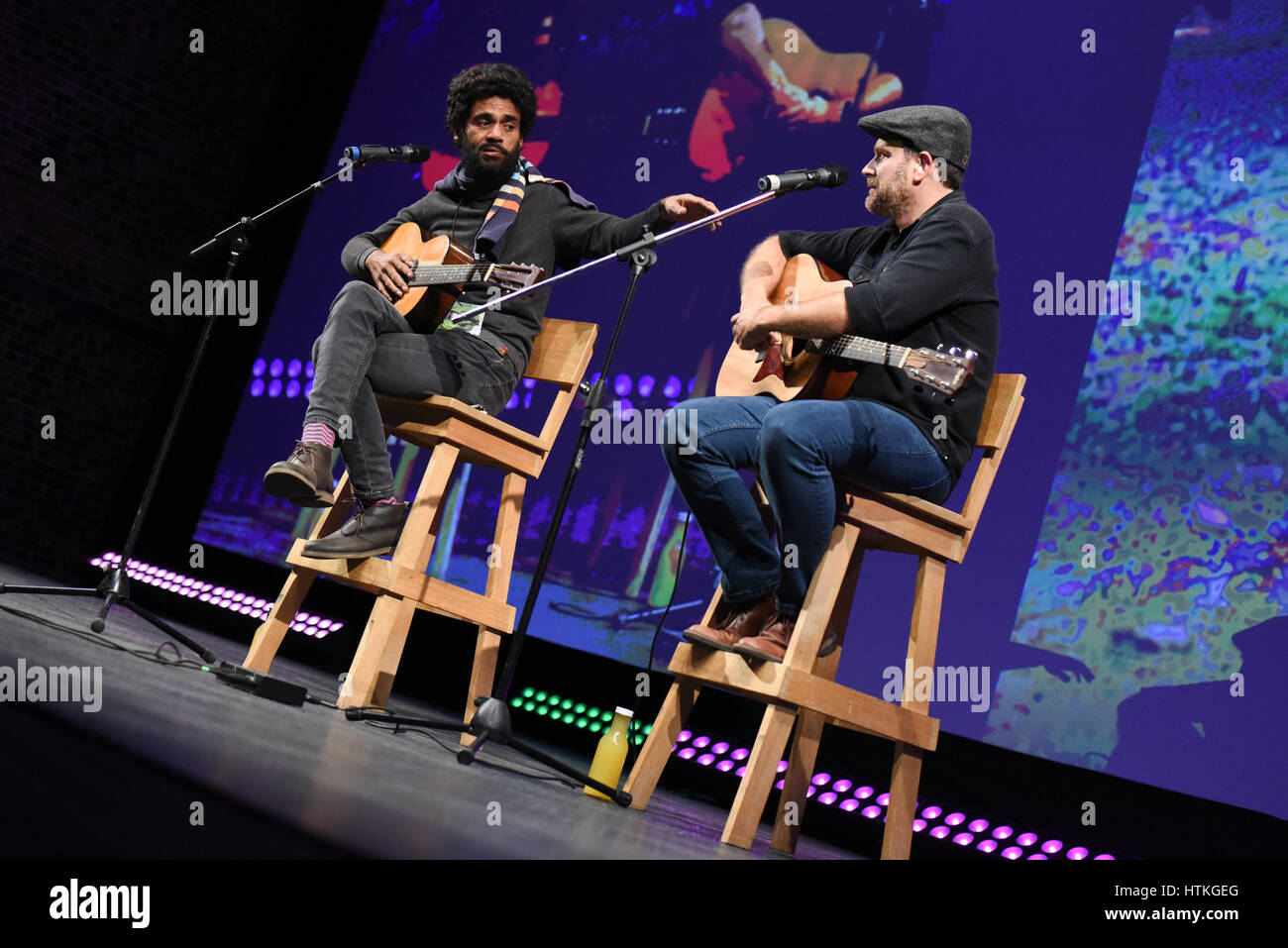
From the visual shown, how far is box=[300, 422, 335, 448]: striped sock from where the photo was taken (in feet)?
8.77

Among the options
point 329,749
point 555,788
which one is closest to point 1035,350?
point 555,788

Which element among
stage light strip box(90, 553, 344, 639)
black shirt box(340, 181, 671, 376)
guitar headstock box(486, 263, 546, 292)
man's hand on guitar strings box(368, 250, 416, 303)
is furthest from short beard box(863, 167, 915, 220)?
stage light strip box(90, 553, 344, 639)

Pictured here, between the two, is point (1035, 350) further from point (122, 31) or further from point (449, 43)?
point (122, 31)

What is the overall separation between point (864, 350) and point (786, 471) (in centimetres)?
34

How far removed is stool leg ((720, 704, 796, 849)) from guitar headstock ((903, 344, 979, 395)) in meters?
0.69

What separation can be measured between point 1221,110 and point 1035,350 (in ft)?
2.50

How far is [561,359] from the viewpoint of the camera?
3.19 meters

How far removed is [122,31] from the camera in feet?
19.5

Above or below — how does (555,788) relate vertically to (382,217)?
below
